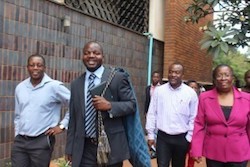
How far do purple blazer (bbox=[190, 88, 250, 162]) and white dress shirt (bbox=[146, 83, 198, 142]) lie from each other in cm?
94

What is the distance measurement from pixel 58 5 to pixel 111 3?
8.34 feet

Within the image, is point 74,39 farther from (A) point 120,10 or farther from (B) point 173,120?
(B) point 173,120

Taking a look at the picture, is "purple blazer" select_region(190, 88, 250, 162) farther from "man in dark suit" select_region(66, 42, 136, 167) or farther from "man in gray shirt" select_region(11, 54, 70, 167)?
"man in gray shirt" select_region(11, 54, 70, 167)

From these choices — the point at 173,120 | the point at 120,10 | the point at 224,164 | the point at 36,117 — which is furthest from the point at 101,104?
the point at 120,10

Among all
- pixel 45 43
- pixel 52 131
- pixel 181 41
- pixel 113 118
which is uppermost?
pixel 181 41

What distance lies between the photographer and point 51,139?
4660mm

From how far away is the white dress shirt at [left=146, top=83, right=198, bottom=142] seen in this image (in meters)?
5.53

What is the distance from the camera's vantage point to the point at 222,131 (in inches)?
172

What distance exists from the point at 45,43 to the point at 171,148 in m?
2.83

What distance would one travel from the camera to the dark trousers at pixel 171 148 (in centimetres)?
552

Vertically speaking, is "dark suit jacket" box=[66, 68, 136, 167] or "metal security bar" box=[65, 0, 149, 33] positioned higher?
"metal security bar" box=[65, 0, 149, 33]

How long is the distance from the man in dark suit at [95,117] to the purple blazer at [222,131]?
3.24 ft

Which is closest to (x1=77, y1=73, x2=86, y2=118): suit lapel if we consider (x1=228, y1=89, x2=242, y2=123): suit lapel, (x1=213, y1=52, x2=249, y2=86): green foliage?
(x1=228, y1=89, x2=242, y2=123): suit lapel

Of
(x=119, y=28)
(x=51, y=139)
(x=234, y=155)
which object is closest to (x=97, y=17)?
(x=119, y=28)
